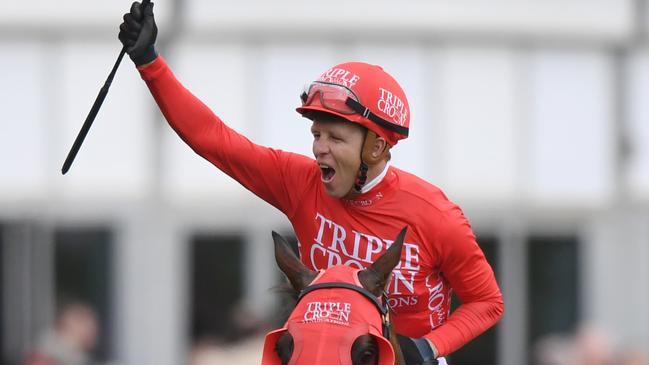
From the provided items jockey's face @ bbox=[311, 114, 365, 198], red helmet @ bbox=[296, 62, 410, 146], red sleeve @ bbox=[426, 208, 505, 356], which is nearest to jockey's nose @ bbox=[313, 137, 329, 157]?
jockey's face @ bbox=[311, 114, 365, 198]

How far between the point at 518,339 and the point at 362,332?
10654 mm

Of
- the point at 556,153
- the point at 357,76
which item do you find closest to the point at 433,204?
the point at 357,76

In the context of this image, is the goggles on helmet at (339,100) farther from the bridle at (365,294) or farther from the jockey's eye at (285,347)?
the jockey's eye at (285,347)

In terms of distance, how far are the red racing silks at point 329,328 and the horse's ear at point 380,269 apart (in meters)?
0.08

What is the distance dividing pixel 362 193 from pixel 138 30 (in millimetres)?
906

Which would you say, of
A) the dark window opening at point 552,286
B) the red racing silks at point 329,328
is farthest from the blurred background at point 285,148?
the red racing silks at point 329,328

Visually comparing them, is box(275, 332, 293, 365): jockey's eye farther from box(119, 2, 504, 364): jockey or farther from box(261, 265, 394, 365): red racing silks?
box(119, 2, 504, 364): jockey

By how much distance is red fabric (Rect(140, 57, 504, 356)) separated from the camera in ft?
15.7

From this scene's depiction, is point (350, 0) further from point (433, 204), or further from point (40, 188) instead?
point (433, 204)

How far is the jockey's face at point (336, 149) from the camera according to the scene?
4.68 m

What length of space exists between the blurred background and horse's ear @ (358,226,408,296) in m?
8.47

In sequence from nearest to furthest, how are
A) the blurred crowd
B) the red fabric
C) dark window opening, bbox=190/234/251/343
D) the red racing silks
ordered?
1. the red racing silks
2. the red fabric
3. the blurred crowd
4. dark window opening, bbox=190/234/251/343

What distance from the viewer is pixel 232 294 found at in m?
14.0

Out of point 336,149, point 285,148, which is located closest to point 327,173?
point 336,149
